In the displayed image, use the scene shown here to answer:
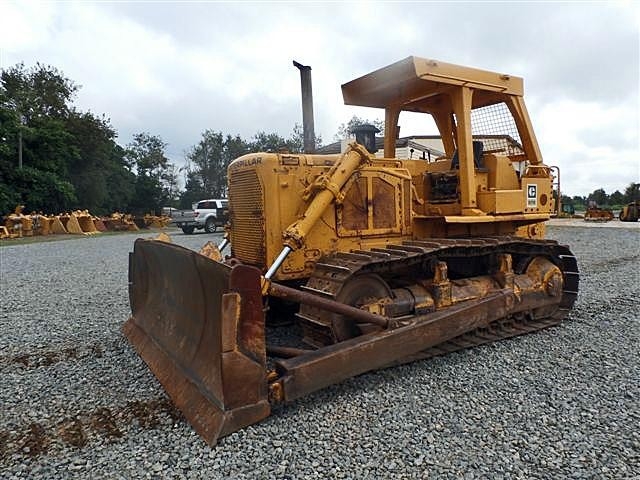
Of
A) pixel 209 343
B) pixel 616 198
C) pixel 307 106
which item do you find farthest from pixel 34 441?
Answer: pixel 616 198

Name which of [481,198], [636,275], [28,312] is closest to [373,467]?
[481,198]

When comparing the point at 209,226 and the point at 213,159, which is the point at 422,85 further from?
the point at 213,159

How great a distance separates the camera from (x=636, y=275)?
9.03 metres

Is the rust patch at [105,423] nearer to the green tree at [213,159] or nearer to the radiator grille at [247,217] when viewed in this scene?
the radiator grille at [247,217]

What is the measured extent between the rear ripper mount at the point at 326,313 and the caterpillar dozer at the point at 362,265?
0.01 metres

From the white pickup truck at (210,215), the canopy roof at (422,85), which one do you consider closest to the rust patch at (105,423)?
the canopy roof at (422,85)

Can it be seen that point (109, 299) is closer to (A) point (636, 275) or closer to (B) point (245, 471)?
(B) point (245, 471)

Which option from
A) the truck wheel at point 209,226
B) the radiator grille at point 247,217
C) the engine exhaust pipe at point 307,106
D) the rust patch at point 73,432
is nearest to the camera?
the rust patch at point 73,432

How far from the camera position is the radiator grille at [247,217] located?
465cm

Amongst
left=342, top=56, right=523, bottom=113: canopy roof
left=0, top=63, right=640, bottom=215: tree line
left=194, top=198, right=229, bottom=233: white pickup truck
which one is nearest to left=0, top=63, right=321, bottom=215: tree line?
left=0, top=63, right=640, bottom=215: tree line

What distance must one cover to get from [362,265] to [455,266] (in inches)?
78.8

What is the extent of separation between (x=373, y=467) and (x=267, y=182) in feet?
9.09

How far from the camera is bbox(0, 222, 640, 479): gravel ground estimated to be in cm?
279

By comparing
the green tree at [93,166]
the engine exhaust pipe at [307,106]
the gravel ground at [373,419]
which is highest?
the green tree at [93,166]
